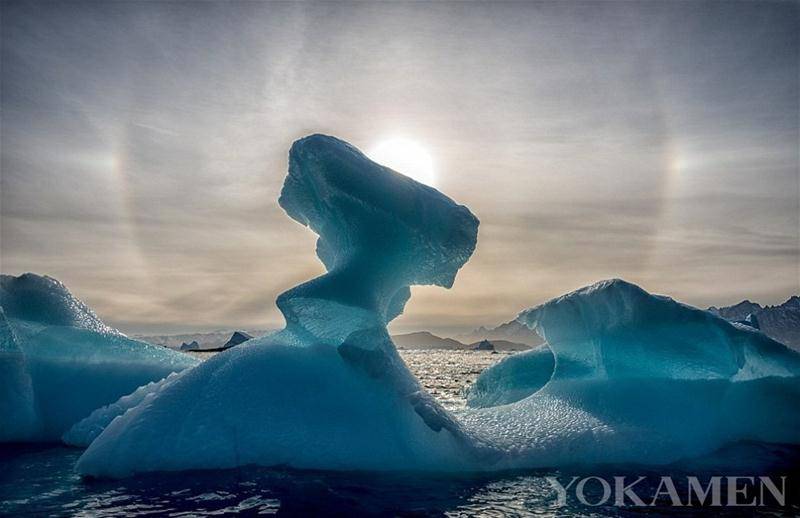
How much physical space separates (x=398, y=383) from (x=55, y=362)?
8541 millimetres

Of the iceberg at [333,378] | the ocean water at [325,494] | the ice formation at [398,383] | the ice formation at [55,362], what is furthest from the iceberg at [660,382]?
the ice formation at [55,362]

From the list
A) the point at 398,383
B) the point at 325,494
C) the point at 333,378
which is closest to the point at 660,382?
the point at 398,383

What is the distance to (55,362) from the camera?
42.6 ft

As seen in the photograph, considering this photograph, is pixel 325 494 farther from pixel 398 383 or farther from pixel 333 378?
pixel 398 383

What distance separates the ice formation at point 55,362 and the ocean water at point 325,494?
307 centimetres

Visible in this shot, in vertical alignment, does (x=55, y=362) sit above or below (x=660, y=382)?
below

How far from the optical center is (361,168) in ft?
34.1

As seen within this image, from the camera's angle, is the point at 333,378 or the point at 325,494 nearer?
the point at 325,494

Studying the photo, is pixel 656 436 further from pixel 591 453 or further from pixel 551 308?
pixel 551 308

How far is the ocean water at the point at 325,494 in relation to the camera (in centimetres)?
695

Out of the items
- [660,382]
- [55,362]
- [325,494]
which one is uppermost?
[660,382]

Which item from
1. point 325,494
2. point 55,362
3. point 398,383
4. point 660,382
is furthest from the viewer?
point 55,362

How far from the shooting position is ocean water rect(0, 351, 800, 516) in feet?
22.8

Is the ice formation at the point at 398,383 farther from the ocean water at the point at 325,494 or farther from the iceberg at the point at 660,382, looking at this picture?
the ocean water at the point at 325,494
